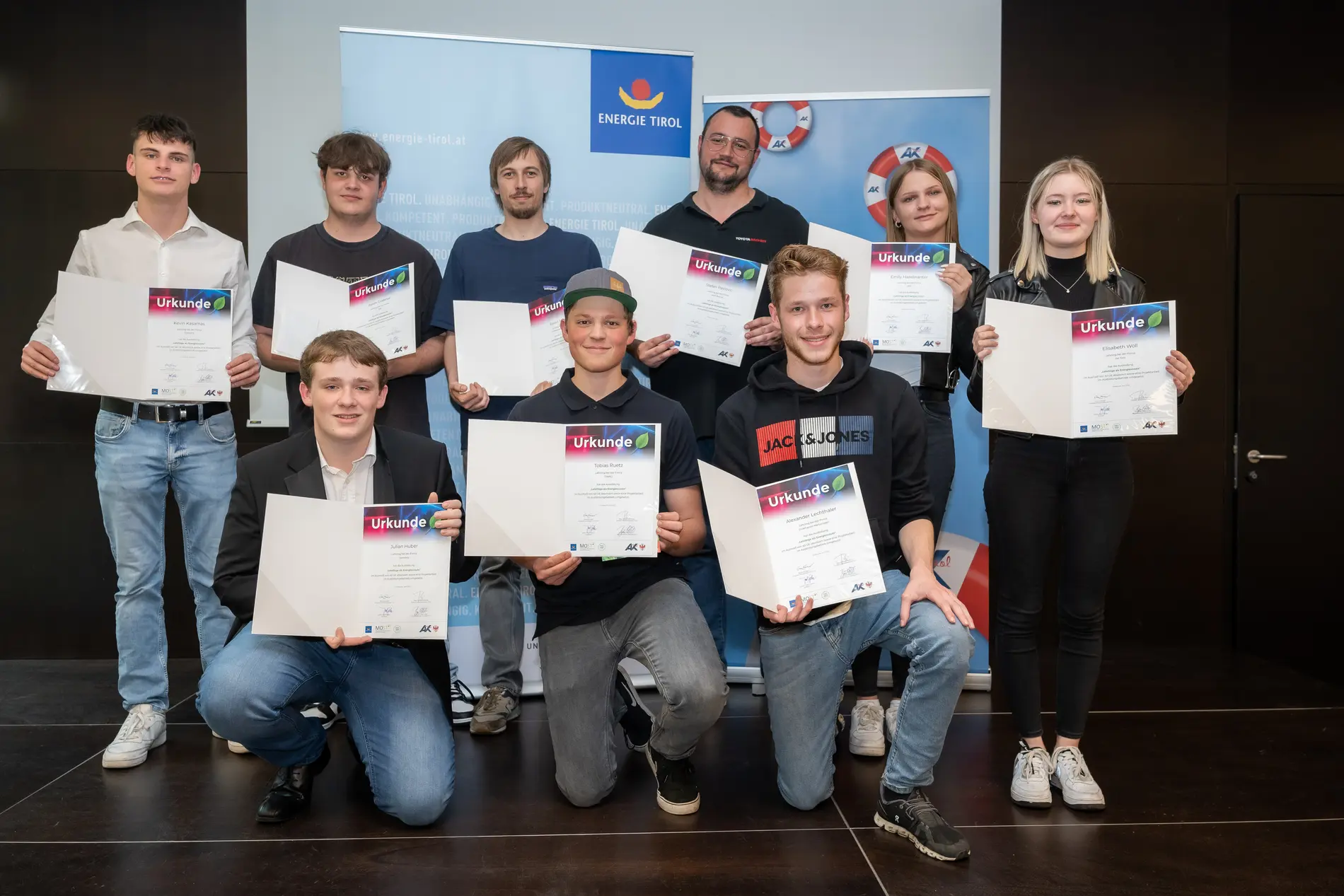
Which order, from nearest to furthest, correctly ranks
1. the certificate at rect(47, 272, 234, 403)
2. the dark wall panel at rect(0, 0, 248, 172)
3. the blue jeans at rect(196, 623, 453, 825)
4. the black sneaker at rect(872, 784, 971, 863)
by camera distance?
1. the black sneaker at rect(872, 784, 971, 863)
2. the blue jeans at rect(196, 623, 453, 825)
3. the certificate at rect(47, 272, 234, 403)
4. the dark wall panel at rect(0, 0, 248, 172)

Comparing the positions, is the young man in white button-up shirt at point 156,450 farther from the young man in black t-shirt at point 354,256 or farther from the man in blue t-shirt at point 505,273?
the man in blue t-shirt at point 505,273

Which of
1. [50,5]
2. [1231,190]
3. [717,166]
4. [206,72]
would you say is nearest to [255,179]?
[206,72]

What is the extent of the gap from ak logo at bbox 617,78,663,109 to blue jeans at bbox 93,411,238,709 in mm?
2079

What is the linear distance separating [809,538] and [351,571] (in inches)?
49.0

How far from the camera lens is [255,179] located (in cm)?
480

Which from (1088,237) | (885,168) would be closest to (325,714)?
(1088,237)

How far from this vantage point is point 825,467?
2791mm

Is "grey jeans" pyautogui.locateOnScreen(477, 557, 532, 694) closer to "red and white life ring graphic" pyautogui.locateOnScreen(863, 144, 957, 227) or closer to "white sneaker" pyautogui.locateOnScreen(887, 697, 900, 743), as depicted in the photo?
"white sneaker" pyautogui.locateOnScreen(887, 697, 900, 743)

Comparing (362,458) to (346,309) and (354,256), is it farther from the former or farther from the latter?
(354,256)

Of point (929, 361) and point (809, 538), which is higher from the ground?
point (929, 361)

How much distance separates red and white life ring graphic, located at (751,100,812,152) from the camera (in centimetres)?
418

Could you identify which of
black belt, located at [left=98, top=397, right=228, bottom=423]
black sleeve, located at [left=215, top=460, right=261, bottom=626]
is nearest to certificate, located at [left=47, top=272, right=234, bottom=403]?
black belt, located at [left=98, top=397, right=228, bottom=423]

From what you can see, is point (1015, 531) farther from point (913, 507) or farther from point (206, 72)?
point (206, 72)

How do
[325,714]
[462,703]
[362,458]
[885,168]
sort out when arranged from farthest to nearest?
[885,168] < [462,703] < [325,714] < [362,458]
